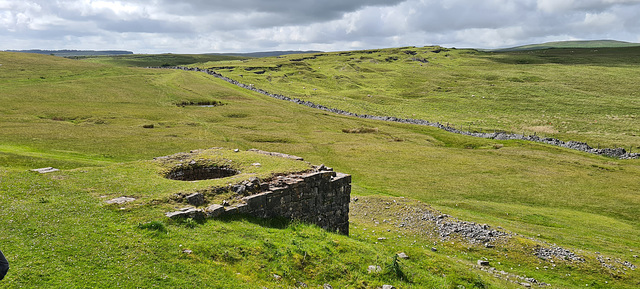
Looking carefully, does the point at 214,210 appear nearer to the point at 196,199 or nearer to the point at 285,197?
the point at 196,199

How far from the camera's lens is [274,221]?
69.7ft

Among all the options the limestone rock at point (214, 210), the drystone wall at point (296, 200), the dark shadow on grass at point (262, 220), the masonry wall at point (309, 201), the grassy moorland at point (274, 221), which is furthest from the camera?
the masonry wall at point (309, 201)

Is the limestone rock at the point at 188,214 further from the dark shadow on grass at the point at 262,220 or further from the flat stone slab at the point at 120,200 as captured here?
the flat stone slab at the point at 120,200

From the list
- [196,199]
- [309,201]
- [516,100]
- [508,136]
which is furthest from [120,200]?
[516,100]

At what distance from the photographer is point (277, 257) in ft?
54.7

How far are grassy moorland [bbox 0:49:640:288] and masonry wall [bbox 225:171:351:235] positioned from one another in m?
1.03

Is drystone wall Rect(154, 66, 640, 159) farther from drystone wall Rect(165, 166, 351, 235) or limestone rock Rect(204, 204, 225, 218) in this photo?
limestone rock Rect(204, 204, 225, 218)

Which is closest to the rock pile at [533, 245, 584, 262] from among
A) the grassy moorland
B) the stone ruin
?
the grassy moorland

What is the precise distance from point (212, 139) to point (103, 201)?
51.1 meters

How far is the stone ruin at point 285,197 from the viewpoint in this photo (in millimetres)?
19891

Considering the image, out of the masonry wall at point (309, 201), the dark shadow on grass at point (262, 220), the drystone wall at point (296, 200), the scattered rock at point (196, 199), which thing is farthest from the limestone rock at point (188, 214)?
the masonry wall at point (309, 201)

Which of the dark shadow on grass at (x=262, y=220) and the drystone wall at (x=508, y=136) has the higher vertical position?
the dark shadow on grass at (x=262, y=220)

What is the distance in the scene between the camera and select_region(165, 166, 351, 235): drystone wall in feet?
65.2

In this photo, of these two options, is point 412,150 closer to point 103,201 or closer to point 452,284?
point 452,284
